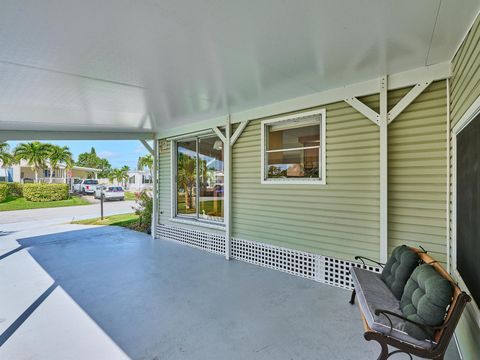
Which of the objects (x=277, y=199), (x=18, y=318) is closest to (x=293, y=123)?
(x=277, y=199)

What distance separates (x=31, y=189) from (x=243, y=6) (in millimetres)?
21454

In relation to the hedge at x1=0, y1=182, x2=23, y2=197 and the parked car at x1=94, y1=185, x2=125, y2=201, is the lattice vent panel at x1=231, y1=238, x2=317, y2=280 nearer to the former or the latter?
the parked car at x1=94, y1=185, x2=125, y2=201

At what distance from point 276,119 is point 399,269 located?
281 cm

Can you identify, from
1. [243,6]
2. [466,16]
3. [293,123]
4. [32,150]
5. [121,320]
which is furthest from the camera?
[32,150]

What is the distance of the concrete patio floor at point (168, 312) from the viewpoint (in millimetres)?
2270

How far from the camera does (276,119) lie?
434 cm

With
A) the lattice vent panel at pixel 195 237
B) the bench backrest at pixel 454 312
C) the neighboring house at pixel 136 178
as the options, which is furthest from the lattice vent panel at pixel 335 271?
the neighboring house at pixel 136 178

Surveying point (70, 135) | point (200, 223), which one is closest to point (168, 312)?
point (200, 223)

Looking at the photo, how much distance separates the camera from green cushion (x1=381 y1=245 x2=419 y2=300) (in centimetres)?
246

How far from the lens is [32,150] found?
68.3 ft

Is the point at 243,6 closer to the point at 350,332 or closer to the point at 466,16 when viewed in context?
the point at 466,16

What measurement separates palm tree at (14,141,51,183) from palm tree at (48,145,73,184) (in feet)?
1.59

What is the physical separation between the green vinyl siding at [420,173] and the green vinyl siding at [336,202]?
0.21 meters

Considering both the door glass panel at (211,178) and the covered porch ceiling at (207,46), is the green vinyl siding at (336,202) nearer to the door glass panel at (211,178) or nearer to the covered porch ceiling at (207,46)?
the covered porch ceiling at (207,46)
